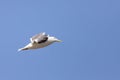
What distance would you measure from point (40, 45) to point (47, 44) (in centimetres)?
49

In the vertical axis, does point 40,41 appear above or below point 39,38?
below

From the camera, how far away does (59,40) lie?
30656mm

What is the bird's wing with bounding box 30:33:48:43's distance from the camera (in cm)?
2902

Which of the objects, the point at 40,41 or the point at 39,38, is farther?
the point at 39,38

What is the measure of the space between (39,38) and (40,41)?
0.42 metres

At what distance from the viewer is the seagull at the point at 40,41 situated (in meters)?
29.0

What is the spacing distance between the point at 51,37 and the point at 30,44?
1257 millimetres

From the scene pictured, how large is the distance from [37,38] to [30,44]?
449 millimetres

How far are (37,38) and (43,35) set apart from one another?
358 millimetres

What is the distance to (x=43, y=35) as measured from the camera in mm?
29609

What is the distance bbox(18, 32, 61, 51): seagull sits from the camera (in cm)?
2896

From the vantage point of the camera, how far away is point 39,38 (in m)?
29.3

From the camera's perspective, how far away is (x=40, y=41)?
95.0ft

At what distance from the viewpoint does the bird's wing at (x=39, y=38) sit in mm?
29020
